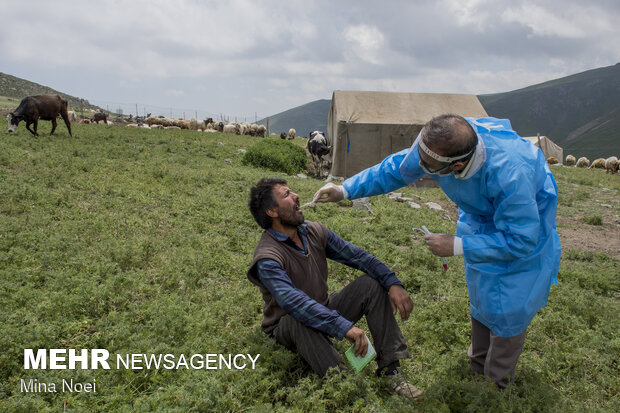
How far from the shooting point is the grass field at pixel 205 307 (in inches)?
102

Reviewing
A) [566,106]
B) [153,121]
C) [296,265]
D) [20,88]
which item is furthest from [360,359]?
[566,106]

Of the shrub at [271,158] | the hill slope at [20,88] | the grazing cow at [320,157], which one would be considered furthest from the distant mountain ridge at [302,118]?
the shrub at [271,158]

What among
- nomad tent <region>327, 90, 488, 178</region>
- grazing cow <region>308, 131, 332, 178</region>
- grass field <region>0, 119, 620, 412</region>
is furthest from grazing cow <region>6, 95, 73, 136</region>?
nomad tent <region>327, 90, 488, 178</region>

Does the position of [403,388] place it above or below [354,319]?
below

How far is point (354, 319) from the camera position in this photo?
3049 mm

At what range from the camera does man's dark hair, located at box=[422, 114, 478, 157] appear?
2100 mm

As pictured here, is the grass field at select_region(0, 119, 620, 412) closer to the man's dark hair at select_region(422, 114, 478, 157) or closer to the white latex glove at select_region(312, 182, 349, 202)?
the white latex glove at select_region(312, 182, 349, 202)

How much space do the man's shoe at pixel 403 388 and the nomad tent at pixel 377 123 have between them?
11.6m

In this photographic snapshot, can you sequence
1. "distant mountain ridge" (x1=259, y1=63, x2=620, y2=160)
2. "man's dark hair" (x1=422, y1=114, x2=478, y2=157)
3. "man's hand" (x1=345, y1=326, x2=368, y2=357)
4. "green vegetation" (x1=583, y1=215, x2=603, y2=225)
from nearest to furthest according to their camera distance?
"man's dark hair" (x1=422, y1=114, x2=478, y2=157), "man's hand" (x1=345, y1=326, x2=368, y2=357), "green vegetation" (x1=583, y1=215, x2=603, y2=225), "distant mountain ridge" (x1=259, y1=63, x2=620, y2=160)

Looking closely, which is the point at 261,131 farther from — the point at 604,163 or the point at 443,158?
the point at 443,158

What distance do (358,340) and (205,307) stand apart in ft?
6.12

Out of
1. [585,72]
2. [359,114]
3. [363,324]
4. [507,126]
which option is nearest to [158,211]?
[363,324]

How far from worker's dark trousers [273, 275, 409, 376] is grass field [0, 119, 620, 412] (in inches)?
5.4

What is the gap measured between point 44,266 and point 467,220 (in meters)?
4.27
